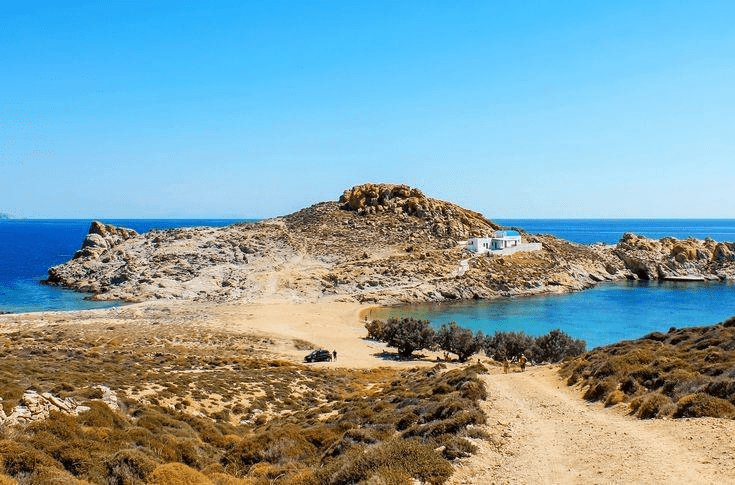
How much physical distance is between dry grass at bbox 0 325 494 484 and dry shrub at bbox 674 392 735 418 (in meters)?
5.16

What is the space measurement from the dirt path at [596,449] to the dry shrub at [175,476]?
5.05 meters

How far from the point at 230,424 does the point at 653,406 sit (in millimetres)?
13857

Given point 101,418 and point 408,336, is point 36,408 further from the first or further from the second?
point 408,336

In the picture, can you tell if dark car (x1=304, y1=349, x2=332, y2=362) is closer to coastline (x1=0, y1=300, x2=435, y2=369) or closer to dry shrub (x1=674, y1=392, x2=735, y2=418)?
coastline (x1=0, y1=300, x2=435, y2=369)

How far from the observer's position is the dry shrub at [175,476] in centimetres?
948

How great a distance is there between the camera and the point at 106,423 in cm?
1330

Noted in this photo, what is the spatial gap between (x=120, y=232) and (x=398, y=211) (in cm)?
5466

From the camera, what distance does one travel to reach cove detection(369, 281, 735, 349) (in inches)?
2005

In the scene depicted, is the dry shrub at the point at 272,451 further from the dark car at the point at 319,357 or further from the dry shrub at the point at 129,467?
the dark car at the point at 319,357

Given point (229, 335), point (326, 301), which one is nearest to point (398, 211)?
point (326, 301)

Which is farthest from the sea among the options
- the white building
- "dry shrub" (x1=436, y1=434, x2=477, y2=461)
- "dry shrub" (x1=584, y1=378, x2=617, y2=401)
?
"dry shrub" (x1=436, y1=434, x2=477, y2=461)

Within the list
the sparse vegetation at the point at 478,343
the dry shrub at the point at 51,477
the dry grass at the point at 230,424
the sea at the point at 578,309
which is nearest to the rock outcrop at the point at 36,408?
the dry grass at the point at 230,424

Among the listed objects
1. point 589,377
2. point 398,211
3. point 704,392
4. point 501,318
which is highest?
point 398,211

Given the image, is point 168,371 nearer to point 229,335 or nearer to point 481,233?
point 229,335
